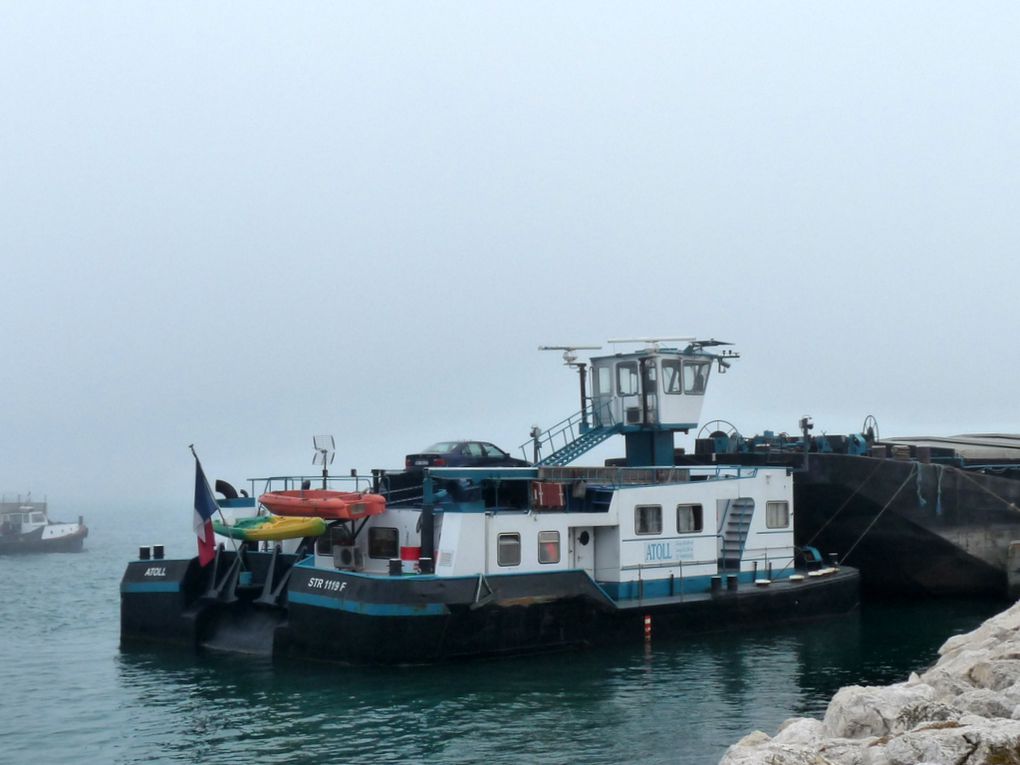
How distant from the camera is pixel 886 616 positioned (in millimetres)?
30672

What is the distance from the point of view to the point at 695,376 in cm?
3100

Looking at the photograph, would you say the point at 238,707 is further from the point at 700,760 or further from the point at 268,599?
the point at 700,760

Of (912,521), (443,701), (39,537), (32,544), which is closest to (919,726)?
(443,701)

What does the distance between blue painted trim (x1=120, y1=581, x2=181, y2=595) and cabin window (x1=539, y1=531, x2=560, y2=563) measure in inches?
302

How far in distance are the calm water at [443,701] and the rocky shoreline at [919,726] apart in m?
3.44

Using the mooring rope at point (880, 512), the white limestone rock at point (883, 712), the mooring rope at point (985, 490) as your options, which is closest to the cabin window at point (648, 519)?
the mooring rope at point (880, 512)

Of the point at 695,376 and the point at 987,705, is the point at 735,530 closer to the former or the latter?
the point at 695,376

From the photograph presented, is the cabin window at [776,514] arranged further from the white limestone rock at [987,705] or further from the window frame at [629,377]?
the white limestone rock at [987,705]

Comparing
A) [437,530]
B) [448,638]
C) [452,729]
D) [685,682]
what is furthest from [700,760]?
[437,530]

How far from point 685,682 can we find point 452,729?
5.33m

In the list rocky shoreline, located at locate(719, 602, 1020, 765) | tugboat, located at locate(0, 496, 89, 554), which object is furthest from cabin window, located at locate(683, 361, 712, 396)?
tugboat, located at locate(0, 496, 89, 554)

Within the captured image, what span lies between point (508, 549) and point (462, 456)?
489cm

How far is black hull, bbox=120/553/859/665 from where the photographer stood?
73.1 feet

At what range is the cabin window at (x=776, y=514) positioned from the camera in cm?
2869
